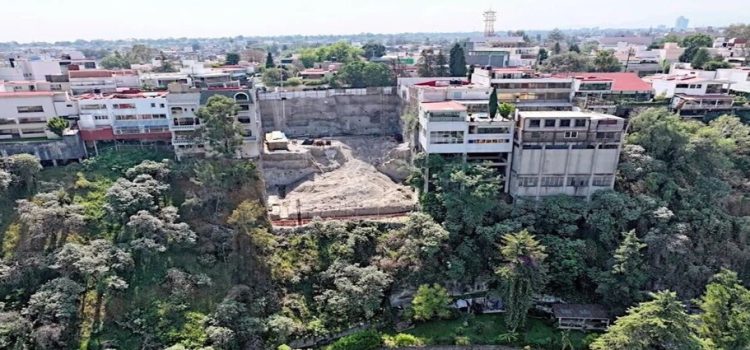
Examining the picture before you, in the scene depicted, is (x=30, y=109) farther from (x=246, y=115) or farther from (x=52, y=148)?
(x=246, y=115)

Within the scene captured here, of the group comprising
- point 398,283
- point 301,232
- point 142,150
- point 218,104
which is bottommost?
point 398,283

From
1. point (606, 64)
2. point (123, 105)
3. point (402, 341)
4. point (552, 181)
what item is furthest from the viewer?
point (606, 64)

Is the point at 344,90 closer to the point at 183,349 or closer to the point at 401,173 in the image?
the point at 401,173

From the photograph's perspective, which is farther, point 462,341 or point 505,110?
point 505,110

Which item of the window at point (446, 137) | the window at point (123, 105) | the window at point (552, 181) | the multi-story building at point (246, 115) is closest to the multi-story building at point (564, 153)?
the window at point (552, 181)

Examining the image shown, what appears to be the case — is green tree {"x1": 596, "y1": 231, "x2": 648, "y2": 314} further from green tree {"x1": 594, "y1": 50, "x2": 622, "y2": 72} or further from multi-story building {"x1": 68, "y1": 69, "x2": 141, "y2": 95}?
multi-story building {"x1": 68, "y1": 69, "x2": 141, "y2": 95}

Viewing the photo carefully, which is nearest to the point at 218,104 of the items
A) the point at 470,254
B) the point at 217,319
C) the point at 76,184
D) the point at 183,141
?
the point at 183,141

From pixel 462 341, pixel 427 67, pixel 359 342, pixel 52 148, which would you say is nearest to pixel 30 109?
pixel 52 148
